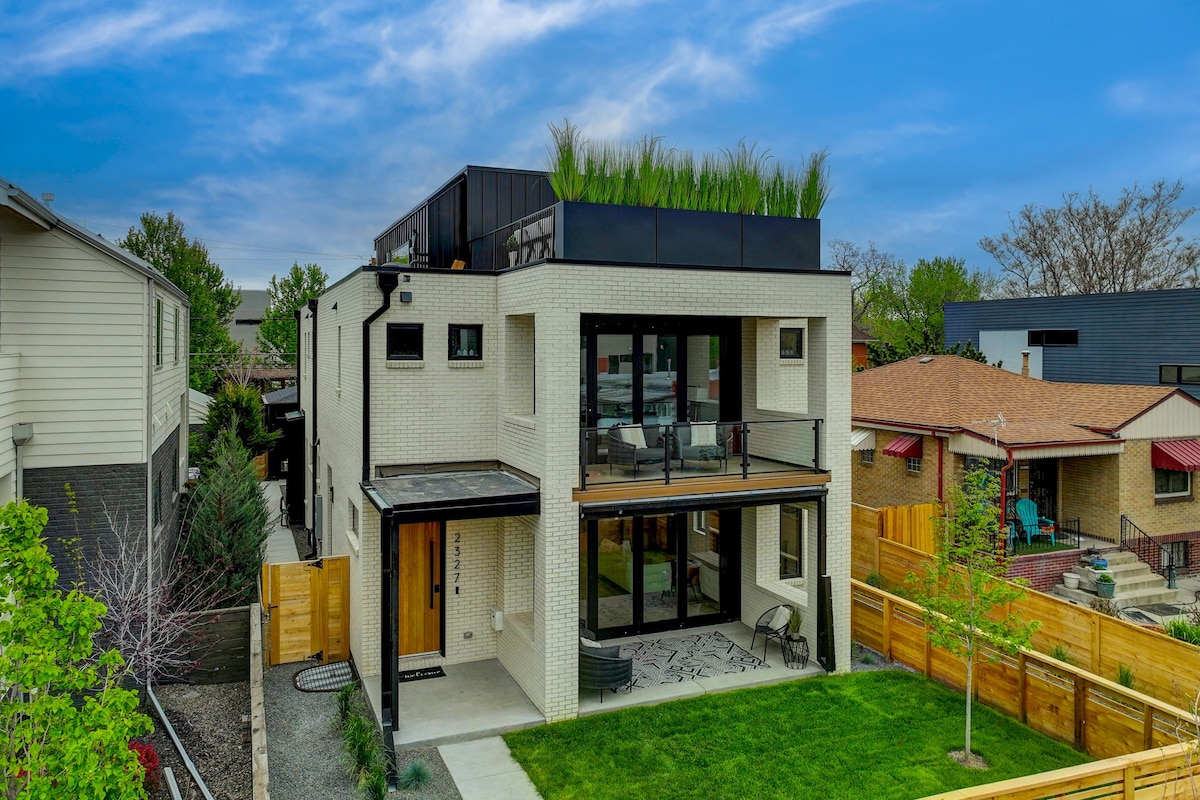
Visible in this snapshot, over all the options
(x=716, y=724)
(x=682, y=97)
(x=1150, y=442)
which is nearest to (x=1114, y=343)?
(x=1150, y=442)

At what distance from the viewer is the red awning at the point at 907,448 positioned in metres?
20.1

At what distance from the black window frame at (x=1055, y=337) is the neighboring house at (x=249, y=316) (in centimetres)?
7242

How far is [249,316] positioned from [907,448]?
82.5 m

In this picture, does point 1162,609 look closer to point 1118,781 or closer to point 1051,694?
point 1051,694

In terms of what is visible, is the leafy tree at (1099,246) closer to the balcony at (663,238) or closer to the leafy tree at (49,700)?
the balcony at (663,238)

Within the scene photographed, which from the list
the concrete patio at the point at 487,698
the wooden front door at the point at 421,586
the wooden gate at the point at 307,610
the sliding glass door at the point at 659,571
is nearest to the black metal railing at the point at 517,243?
the sliding glass door at the point at 659,571

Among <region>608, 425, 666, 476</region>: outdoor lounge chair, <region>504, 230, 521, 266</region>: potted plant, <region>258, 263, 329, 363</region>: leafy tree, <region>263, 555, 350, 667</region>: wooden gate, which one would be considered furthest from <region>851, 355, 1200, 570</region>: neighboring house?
<region>258, 263, 329, 363</region>: leafy tree

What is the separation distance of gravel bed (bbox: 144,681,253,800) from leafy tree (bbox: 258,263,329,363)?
49.1 meters

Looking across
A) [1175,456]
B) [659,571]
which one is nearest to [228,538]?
[659,571]

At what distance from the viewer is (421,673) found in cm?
1232

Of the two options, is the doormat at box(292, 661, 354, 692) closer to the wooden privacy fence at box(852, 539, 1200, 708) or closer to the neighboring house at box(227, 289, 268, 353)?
the wooden privacy fence at box(852, 539, 1200, 708)

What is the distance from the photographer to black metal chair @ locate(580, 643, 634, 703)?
11.1m

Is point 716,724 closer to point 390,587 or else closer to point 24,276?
point 390,587

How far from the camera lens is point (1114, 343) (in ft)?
92.2
